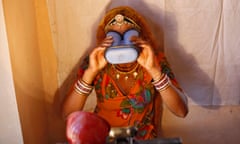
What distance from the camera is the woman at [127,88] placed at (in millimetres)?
1126

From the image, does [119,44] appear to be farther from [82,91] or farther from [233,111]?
[233,111]

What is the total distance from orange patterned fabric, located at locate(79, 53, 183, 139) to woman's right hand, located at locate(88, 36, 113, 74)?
0.11 meters

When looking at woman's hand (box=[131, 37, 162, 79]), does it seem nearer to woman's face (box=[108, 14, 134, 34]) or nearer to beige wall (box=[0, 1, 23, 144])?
woman's face (box=[108, 14, 134, 34])

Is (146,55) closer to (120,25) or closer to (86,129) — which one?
(120,25)

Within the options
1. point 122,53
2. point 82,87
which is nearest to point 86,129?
point 122,53

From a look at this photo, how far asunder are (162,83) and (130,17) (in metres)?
0.27

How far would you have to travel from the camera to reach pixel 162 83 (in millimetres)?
1105

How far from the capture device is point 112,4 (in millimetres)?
1255

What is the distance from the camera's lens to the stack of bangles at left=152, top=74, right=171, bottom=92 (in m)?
1.10

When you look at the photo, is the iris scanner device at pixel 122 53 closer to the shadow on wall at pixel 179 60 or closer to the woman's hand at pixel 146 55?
the woman's hand at pixel 146 55

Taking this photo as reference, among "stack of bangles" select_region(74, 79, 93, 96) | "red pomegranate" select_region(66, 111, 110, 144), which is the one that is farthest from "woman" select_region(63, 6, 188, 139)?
"red pomegranate" select_region(66, 111, 110, 144)

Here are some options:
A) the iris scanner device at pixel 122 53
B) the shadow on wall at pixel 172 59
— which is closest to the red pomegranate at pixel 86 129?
the iris scanner device at pixel 122 53

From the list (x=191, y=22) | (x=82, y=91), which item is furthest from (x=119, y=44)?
(x=191, y=22)

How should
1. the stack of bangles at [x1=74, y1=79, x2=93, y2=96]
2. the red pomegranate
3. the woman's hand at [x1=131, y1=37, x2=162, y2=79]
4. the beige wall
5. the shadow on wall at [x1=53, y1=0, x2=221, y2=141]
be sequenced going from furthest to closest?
the shadow on wall at [x1=53, y1=0, x2=221, y2=141] → the stack of bangles at [x1=74, y1=79, x2=93, y2=96] → the woman's hand at [x1=131, y1=37, x2=162, y2=79] → the beige wall → the red pomegranate
